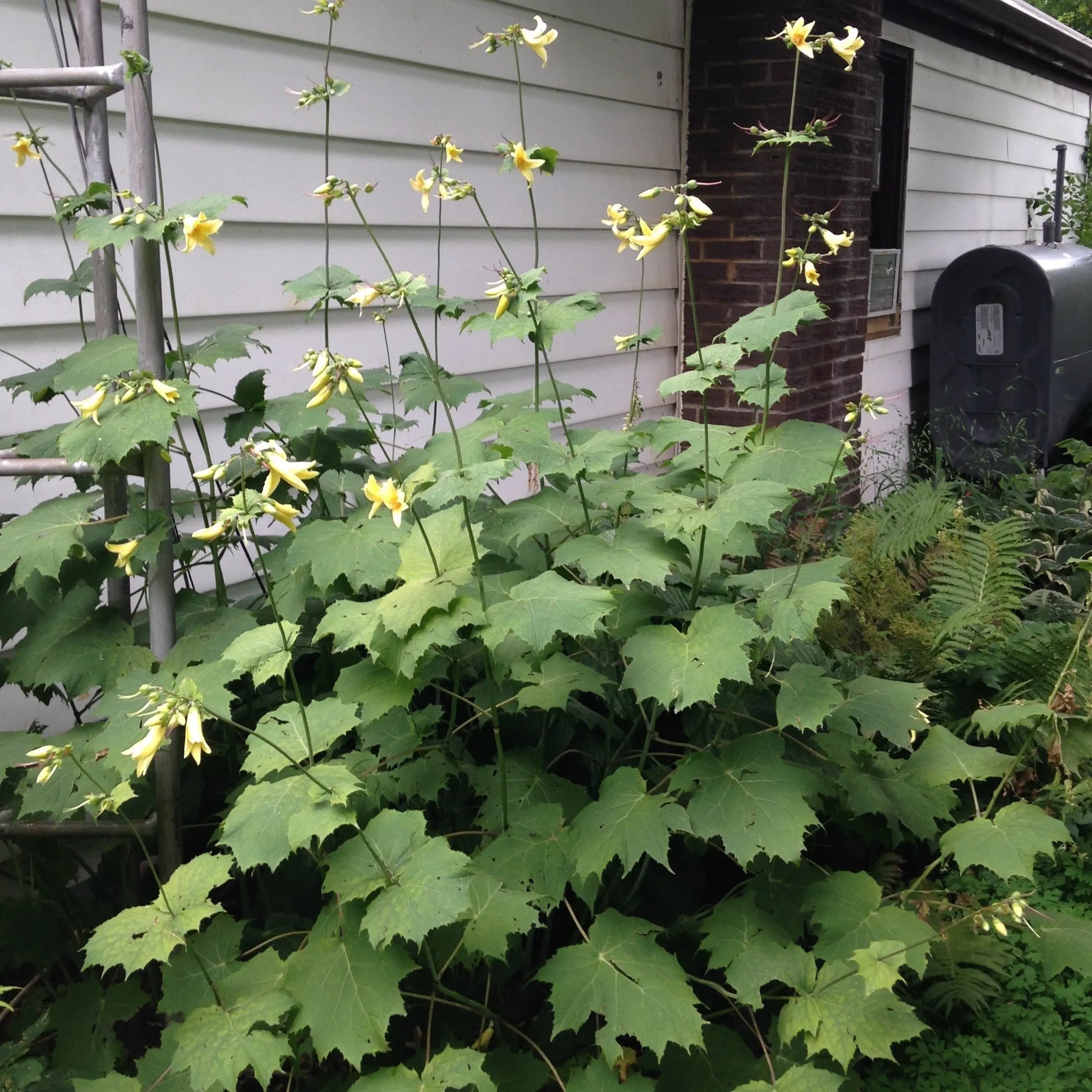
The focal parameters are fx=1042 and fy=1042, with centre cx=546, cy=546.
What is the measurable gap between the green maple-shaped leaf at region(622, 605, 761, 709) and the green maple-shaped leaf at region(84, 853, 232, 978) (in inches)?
27.9

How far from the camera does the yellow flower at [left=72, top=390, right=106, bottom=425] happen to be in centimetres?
167

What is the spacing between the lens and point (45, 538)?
72.9 inches

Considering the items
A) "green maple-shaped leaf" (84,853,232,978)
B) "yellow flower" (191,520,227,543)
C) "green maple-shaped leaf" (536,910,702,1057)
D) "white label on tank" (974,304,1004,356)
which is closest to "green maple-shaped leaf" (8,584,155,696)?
"green maple-shaped leaf" (84,853,232,978)

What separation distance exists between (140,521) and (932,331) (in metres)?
5.96

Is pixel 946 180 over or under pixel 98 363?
over

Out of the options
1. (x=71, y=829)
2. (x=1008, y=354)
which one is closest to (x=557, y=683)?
(x=71, y=829)

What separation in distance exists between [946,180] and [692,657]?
22.1ft

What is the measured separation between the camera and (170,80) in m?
2.52

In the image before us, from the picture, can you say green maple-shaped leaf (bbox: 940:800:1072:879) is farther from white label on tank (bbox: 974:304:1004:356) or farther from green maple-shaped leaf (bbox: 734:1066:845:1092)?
white label on tank (bbox: 974:304:1004:356)

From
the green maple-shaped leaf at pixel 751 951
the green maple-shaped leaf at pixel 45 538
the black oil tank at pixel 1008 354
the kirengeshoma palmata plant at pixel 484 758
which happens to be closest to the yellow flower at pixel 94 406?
the kirengeshoma palmata plant at pixel 484 758

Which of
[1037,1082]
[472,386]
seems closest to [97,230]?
[472,386]

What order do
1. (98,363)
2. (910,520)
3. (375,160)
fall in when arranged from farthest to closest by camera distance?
(910,520), (375,160), (98,363)

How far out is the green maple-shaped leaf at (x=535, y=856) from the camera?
5.59ft

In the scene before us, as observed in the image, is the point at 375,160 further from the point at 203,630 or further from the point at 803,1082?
the point at 803,1082
